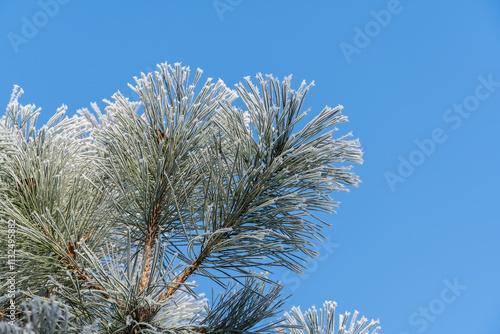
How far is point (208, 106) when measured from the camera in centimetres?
196

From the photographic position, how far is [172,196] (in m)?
1.76

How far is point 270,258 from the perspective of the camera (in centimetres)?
178

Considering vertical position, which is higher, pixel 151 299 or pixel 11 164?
pixel 11 164

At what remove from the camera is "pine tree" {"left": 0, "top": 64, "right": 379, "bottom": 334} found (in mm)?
1635

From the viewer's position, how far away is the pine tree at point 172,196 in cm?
163

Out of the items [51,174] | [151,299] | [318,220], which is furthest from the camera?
[318,220]

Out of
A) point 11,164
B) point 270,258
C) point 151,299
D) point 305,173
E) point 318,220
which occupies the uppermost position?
point 11,164

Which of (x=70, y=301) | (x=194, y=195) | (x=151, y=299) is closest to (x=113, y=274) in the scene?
(x=151, y=299)

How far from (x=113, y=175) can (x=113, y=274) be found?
1.64 feet

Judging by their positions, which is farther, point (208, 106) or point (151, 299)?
point (208, 106)

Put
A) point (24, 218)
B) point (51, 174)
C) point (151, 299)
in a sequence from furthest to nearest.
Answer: point (51, 174), point (24, 218), point (151, 299)

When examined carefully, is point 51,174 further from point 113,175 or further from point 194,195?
point 194,195

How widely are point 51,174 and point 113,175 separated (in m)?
0.23

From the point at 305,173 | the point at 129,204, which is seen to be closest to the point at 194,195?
the point at 129,204
